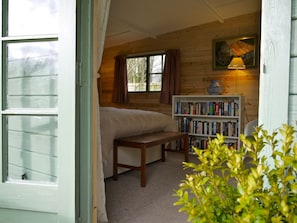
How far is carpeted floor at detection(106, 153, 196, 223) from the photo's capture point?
2074 millimetres

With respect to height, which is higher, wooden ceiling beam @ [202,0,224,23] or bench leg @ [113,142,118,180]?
wooden ceiling beam @ [202,0,224,23]

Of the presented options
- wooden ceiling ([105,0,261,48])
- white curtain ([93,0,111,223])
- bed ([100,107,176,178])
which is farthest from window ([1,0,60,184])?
wooden ceiling ([105,0,261,48])

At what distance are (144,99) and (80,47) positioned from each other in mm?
4524

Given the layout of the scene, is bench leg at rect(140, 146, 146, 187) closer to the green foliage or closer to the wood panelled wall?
the green foliage

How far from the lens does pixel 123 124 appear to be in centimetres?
309

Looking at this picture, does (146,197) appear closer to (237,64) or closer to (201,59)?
(237,64)

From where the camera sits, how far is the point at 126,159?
10.6 feet

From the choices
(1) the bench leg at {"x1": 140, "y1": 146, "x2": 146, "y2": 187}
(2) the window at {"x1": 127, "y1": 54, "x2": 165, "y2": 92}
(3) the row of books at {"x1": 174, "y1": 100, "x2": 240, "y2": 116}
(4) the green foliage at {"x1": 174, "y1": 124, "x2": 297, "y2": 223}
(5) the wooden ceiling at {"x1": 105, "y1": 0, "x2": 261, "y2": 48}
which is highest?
(5) the wooden ceiling at {"x1": 105, "y1": 0, "x2": 261, "y2": 48}

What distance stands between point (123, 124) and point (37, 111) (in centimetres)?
170

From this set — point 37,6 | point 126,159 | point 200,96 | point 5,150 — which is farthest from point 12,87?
point 200,96

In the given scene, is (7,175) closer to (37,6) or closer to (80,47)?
(80,47)

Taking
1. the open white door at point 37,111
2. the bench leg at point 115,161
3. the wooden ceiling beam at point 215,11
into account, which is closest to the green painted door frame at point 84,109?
the open white door at point 37,111

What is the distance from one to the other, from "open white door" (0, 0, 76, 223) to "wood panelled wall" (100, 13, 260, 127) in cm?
407

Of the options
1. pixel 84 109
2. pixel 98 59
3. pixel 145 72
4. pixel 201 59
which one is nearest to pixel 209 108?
pixel 201 59
